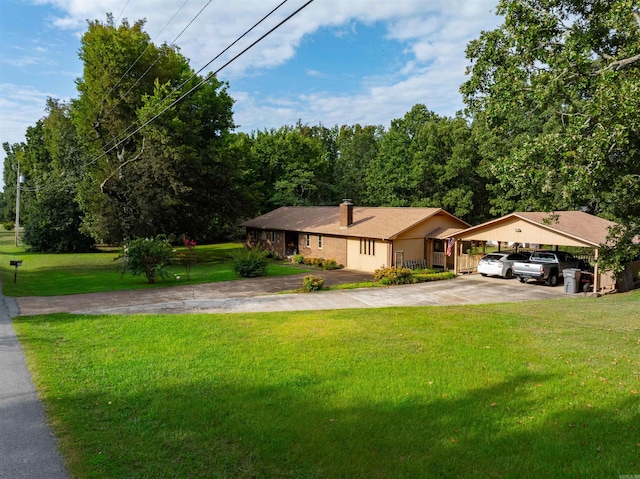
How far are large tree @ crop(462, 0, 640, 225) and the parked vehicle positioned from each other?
32.8ft

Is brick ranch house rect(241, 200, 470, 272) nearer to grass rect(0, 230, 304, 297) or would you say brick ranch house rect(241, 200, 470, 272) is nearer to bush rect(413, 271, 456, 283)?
bush rect(413, 271, 456, 283)

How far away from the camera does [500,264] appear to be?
2445cm

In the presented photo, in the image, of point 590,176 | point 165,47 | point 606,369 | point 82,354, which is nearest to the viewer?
point 606,369

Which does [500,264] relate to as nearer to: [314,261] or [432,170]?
[314,261]

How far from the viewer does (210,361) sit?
884 cm

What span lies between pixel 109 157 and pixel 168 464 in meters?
33.7

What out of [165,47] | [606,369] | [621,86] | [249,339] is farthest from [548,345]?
[165,47]

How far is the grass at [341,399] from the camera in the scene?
5.10 metres

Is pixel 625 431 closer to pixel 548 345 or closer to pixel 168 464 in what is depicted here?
pixel 548 345

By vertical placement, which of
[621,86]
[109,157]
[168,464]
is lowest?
[168,464]

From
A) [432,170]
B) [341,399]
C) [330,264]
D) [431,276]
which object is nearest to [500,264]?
[431,276]

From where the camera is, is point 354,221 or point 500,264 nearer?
point 500,264

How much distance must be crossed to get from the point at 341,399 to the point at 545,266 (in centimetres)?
1896

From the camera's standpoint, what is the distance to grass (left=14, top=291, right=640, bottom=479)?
5102mm
